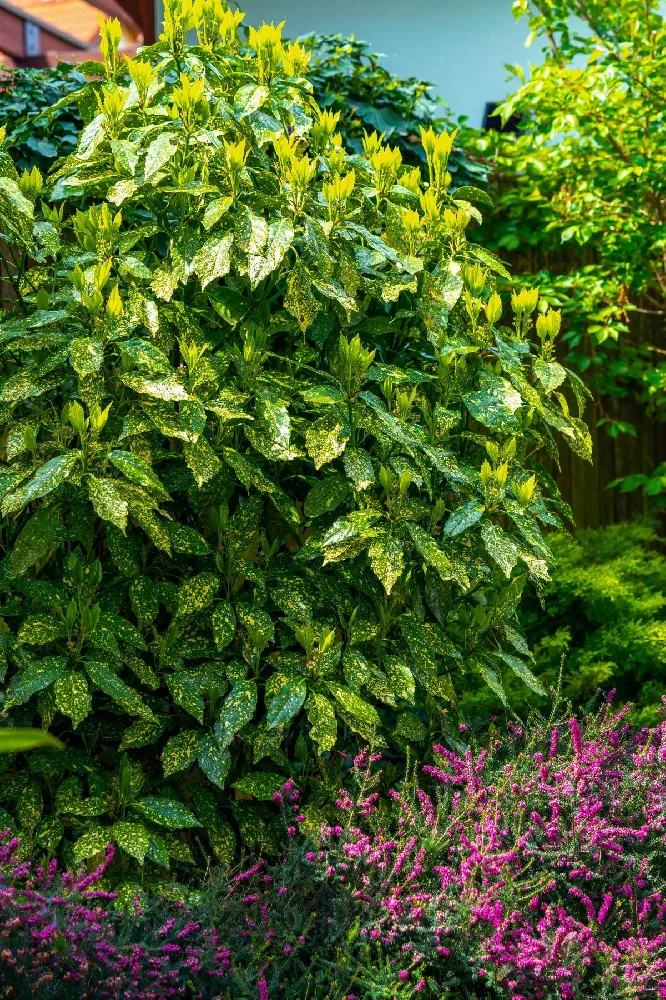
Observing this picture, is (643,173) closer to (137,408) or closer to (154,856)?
(137,408)

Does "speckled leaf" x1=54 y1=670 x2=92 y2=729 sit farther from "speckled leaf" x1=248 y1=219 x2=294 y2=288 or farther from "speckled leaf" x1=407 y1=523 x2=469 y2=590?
"speckled leaf" x1=248 y1=219 x2=294 y2=288

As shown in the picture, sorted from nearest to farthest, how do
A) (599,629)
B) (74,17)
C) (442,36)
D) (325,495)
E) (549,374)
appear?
(325,495), (549,374), (599,629), (74,17), (442,36)

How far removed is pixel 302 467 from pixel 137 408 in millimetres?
485

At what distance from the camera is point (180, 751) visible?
2627 mm

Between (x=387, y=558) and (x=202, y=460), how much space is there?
1.63 feet

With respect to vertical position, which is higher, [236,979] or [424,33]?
[424,33]

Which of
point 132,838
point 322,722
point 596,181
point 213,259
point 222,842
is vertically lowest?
point 222,842

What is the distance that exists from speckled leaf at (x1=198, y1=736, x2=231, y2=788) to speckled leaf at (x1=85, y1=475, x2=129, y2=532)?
598 mm

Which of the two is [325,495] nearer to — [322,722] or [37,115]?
[322,722]

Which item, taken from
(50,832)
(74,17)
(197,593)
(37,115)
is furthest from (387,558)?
(74,17)

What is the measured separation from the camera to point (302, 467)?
117 inches

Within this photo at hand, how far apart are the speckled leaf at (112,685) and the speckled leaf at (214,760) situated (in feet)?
0.61

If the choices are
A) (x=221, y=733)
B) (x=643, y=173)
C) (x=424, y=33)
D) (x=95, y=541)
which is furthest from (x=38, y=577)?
(x=424, y=33)

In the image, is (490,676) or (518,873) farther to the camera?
(490,676)
